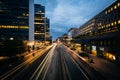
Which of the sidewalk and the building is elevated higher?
the building

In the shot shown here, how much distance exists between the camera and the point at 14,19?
336ft

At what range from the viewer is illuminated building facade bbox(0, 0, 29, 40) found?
3924 inches

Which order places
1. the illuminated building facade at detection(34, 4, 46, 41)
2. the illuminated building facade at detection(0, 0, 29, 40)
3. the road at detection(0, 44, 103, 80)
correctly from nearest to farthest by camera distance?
the road at detection(0, 44, 103, 80)
the illuminated building facade at detection(0, 0, 29, 40)
the illuminated building facade at detection(34, 4, 46, 41)

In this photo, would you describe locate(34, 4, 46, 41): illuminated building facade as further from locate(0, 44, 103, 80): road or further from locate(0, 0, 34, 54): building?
locate(0, 44, 103, 80): road

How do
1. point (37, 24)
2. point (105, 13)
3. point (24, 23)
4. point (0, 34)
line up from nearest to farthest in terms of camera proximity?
point (105, 13)
point (0, 34)
point (24, 23)
point (37, 24)

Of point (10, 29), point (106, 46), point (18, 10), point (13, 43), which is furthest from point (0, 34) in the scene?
point (106, 46)

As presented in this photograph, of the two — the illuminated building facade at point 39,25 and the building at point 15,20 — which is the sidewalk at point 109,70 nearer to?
the building at point 15,20

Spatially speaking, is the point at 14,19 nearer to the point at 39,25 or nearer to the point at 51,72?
the point at 39,25

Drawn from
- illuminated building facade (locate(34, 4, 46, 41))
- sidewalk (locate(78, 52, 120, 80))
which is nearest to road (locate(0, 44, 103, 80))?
sidewalk (locate(78, 52, 120, 80))

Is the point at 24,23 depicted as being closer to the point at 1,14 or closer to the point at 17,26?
the point at 17,26

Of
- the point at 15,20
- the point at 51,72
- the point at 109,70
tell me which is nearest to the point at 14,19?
the point at 15,20

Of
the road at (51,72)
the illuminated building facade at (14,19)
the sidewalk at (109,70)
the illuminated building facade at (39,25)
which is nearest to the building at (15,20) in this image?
the illuminated building facade at (14,19)

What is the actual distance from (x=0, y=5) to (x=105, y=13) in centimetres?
7910

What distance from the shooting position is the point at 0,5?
103 m
